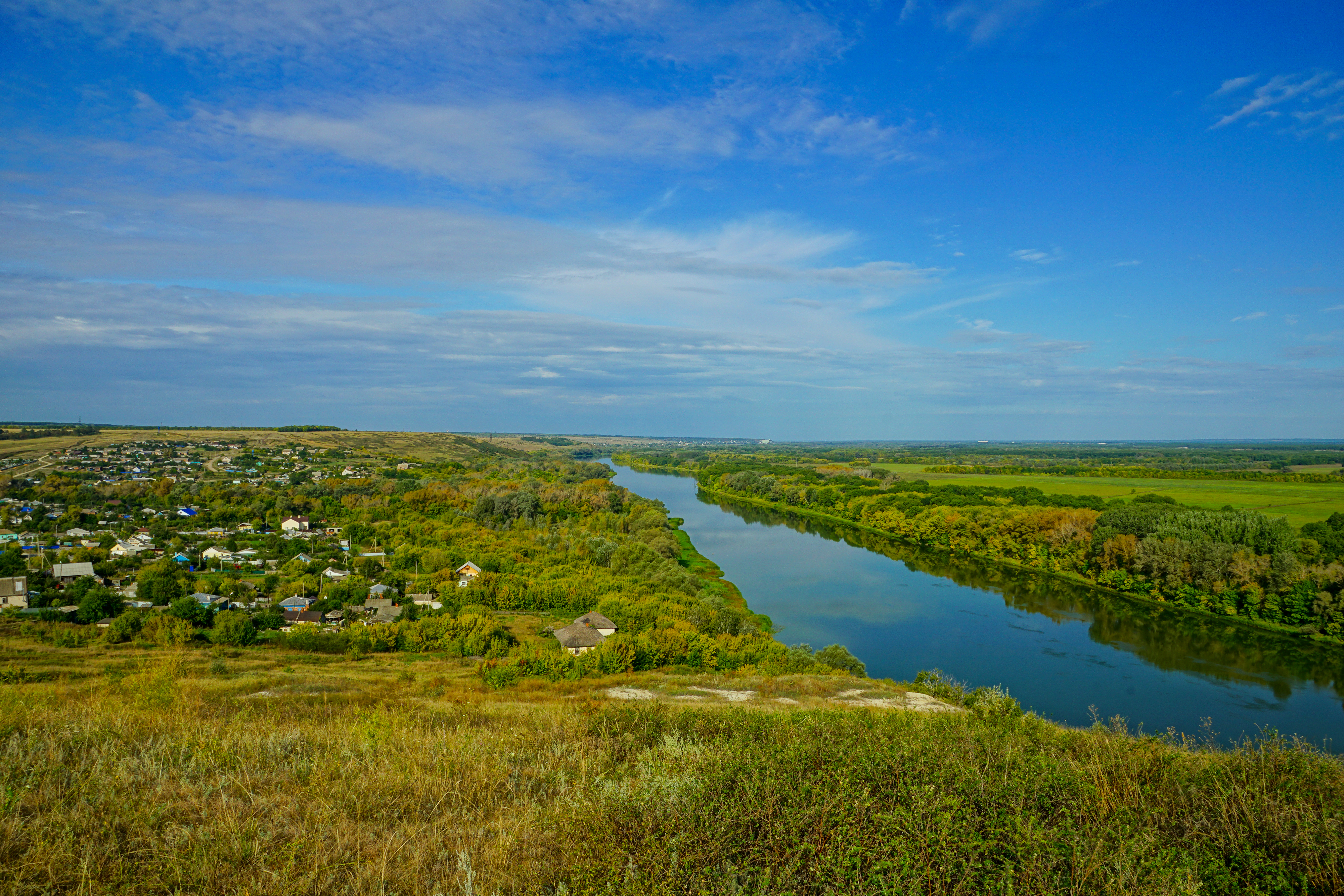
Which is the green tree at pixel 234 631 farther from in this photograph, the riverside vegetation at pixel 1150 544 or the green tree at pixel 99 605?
the riverside vegetation at pixel 1150 544

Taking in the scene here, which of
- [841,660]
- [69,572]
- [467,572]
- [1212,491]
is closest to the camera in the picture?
[841,660]

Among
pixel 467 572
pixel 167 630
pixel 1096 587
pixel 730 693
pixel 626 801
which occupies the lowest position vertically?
pixel 1096 587

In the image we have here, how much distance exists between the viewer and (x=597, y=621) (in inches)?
948

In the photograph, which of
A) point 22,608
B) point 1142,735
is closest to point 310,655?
point 22,608

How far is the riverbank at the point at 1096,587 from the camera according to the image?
26172mm

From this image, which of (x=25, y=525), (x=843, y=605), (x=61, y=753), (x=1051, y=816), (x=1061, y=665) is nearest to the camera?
(x=1051, y=816)

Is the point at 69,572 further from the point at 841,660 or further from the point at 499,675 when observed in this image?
the point at 841,660

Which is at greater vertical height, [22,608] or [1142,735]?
[1142,735]

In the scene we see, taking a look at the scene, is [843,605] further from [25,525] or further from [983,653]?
[25,525]

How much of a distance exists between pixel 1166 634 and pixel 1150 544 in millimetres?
7748

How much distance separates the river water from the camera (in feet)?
61.6

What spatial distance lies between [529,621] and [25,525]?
3534 cm

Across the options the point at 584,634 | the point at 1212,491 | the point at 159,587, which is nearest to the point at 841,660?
the point at 584,634

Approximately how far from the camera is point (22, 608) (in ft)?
83.1
